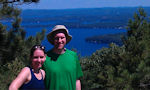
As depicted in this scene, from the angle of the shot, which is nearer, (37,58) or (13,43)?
(37,58)

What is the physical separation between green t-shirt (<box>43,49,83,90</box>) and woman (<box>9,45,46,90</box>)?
0.51ft

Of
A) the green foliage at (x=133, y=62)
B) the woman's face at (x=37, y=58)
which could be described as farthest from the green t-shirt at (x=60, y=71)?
the green foliage at (x=133, y=62)

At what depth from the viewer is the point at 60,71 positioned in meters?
2.02

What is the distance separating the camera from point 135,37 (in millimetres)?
7762

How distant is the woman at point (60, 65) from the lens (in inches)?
79.3

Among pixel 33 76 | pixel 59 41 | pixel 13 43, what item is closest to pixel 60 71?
pixel 59 41

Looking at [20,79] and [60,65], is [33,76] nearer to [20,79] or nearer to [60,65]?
[20,79]

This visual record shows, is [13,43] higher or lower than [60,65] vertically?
lower

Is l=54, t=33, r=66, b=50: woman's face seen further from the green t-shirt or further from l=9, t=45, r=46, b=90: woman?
l=9, t=45, r=46, b=90: woman

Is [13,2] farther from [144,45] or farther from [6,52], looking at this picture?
[144,45]

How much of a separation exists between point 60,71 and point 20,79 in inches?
14.8

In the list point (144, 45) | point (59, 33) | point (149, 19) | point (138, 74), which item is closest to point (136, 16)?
point (149, 19)

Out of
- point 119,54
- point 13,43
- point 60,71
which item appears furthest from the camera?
point 13,43

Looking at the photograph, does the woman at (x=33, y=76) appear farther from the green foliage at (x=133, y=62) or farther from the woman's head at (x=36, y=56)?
the green foliage at (x=133, y=62)
